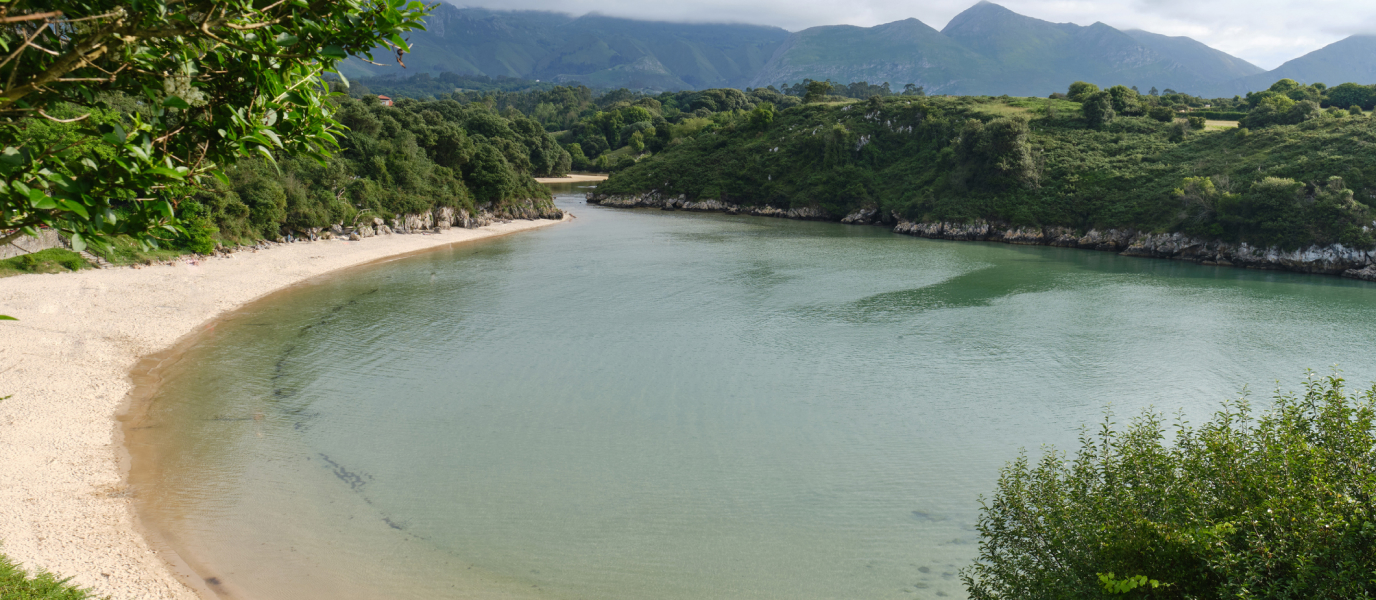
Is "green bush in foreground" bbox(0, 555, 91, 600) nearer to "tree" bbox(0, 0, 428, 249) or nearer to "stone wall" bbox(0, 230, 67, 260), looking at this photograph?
"tree" bbox(0, 0, 428, 249)

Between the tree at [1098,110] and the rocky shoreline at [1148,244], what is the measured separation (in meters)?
16.8

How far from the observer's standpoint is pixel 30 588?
6699 mm

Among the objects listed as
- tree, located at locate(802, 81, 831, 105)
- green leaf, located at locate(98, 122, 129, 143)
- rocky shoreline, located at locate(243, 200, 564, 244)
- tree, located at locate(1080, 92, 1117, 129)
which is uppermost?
tree, located at locate(802, 81, 831, 105)

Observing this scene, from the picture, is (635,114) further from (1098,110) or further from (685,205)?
(1098,110)

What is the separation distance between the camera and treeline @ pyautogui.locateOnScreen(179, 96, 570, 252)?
3284 cm

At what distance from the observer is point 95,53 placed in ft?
9.89

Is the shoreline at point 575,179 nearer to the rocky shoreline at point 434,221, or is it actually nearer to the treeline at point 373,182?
the treeline at point 373,182

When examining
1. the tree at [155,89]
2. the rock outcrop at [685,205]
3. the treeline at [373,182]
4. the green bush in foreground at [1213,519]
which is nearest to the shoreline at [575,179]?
the rock outcrop at [685,205]

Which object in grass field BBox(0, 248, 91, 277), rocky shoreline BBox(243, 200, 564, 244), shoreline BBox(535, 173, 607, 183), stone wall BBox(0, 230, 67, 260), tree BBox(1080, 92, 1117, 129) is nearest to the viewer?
grass field BBox(0, 248, 91, 277)

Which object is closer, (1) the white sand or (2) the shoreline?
(1) the white sand

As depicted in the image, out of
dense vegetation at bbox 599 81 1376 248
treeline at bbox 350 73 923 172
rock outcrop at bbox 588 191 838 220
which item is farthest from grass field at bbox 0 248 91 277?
treeline at bbox 350 73 923 172

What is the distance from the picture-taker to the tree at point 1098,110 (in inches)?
2349

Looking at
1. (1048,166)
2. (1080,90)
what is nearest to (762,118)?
(1080,90)

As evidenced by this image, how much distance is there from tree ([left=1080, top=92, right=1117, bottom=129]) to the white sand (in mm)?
61099
